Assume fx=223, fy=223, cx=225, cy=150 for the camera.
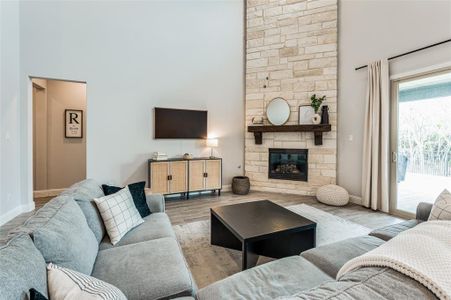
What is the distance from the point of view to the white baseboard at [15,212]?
306 centimetres

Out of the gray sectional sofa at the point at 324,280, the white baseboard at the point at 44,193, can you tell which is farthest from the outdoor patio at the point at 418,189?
the white baseboard at the point at 44,193

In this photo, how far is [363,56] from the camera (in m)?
3.98

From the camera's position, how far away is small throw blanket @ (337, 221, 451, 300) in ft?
2.08

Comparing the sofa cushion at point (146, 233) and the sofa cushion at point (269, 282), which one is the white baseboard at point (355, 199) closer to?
the sofa cushion at point (269, 282)

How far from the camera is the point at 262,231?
1.92 metres

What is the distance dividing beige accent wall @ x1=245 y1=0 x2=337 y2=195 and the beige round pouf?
0.50 metres

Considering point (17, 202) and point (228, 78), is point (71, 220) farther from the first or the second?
point (228, 78)

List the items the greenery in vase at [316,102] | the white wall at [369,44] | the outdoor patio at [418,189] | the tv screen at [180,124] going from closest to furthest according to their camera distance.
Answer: the white wall at [369,44] < the outdoor patio at [418,189] < the tv screen at [180,124] < the greenery in vase at [316,102]

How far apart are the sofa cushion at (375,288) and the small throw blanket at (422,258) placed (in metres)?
0.02

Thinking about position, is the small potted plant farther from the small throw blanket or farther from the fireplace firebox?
the small throw blanket

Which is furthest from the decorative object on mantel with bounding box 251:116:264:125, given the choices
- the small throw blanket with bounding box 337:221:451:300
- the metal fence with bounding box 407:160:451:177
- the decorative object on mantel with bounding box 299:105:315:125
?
the small throw blanket with bounding box 337:221:451:300

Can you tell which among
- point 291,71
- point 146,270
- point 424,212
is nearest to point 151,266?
point 146,270

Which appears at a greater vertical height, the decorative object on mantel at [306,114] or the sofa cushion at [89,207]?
the decorative object on mantel at [306,114]

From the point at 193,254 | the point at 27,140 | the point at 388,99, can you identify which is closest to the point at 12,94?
the point at 27,140
